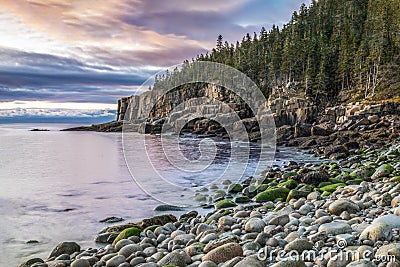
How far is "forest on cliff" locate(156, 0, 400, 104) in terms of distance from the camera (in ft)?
148

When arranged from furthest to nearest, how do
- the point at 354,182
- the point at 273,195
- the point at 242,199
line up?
the point at 354,182, the point at 242,199, the point at 273,195

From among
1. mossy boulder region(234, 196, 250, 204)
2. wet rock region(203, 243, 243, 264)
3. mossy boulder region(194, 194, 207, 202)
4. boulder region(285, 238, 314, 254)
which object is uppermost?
boulder region(285, 238, 314, 254)

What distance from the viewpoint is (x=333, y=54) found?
180ft

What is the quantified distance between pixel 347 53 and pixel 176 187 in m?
44.2

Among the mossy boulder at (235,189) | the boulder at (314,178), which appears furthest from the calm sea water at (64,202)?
the boulder at (314,178)

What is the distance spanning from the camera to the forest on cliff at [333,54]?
4516cm

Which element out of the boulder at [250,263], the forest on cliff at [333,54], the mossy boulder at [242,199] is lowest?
the mossy boulder at [242,199]

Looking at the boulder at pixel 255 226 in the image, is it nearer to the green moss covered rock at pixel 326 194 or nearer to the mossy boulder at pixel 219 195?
the green moss covered rock at pixel 326 194

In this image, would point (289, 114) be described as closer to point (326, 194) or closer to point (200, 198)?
point (200, 198)

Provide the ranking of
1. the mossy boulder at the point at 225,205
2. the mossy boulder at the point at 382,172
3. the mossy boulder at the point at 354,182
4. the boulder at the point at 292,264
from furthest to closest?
1. the mossy boulder at the point at 382,172
2. the mossy boulder at the point at 354,182
3. the mossy boulder at the point at 225,205
4. the boulder at the point at 292,264

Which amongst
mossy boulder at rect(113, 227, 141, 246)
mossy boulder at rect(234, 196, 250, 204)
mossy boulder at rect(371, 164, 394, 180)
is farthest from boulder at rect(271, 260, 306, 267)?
mossy boulder at rect(371, 164, 394, 180)

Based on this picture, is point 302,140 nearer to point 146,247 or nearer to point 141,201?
point 141,201

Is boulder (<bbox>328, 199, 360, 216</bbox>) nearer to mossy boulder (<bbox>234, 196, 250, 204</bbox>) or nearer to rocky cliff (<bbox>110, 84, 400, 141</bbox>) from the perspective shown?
mossy boulder (<bbox>234, 196, 250, 204</bbox>)

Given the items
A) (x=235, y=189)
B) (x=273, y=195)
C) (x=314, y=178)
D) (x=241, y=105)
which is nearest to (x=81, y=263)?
(x=273, y=195)
